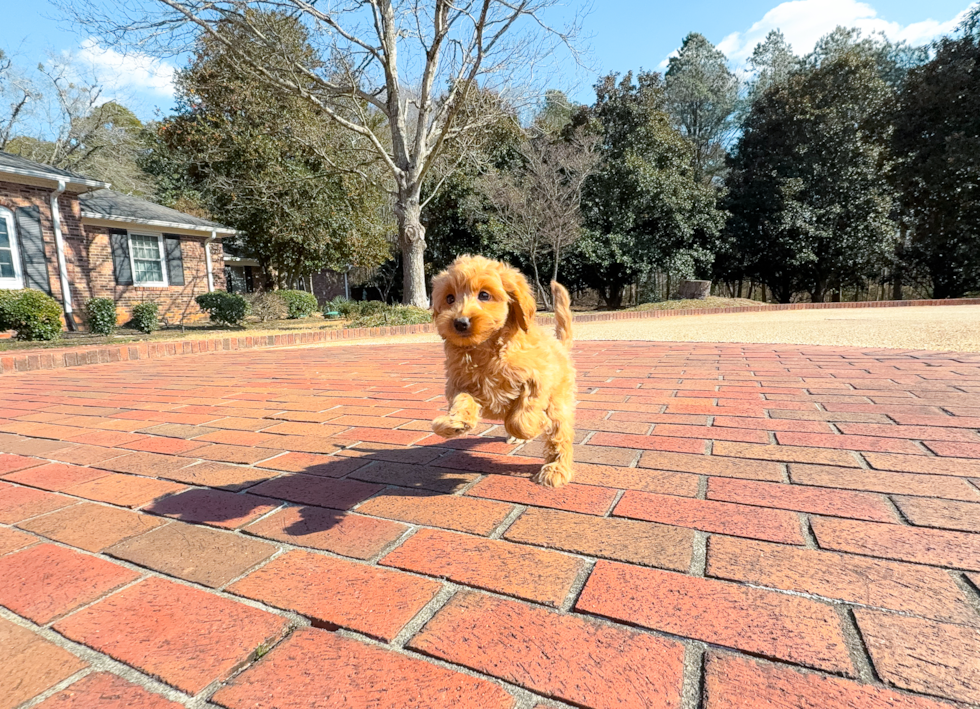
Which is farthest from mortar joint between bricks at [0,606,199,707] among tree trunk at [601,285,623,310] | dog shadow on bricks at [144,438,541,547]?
tree trunk at [601,285,623,310]

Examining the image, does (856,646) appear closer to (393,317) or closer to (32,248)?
(393,317)

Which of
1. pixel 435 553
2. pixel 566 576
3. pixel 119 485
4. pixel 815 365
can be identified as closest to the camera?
pixel 566 576

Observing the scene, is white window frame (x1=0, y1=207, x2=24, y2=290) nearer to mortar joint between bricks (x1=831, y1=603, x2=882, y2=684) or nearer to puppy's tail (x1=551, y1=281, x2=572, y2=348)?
puppy's tail (x1=551, y1=281, x2=572, y2=348)

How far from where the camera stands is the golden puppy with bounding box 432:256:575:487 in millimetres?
1802

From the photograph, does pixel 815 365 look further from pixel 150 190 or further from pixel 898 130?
pixel 150 190

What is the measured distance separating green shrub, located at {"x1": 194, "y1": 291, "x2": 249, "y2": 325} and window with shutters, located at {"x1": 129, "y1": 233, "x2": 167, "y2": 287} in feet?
9.15

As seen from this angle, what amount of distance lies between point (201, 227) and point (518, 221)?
474 inches

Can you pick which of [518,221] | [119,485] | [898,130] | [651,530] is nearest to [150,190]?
[518,221]

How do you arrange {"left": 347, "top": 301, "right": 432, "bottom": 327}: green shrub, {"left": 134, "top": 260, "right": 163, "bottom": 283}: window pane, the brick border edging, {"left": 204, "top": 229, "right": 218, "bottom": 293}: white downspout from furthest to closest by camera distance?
{"left": 204, "top": 229, "right": 218, "bottom": 293}: white downspout → {"left": 134, "top": 260, "right": 163, "bottom": 283}: window pane → {"left": 347, "top": 301, "right": 432, "bottom": 327}: green shrub → the brick border edging

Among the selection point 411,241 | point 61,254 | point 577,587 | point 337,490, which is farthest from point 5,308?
point 577,587

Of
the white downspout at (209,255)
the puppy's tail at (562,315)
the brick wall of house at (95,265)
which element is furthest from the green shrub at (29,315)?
the puppy's tail at (562,315)

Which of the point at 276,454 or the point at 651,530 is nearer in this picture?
the point at 651,530

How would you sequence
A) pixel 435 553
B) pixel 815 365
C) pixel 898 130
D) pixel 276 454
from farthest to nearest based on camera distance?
pixel 898 130 < pixel 815 365 < pixel 276 454 < pixel 435 553

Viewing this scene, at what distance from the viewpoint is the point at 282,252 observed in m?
20.2
